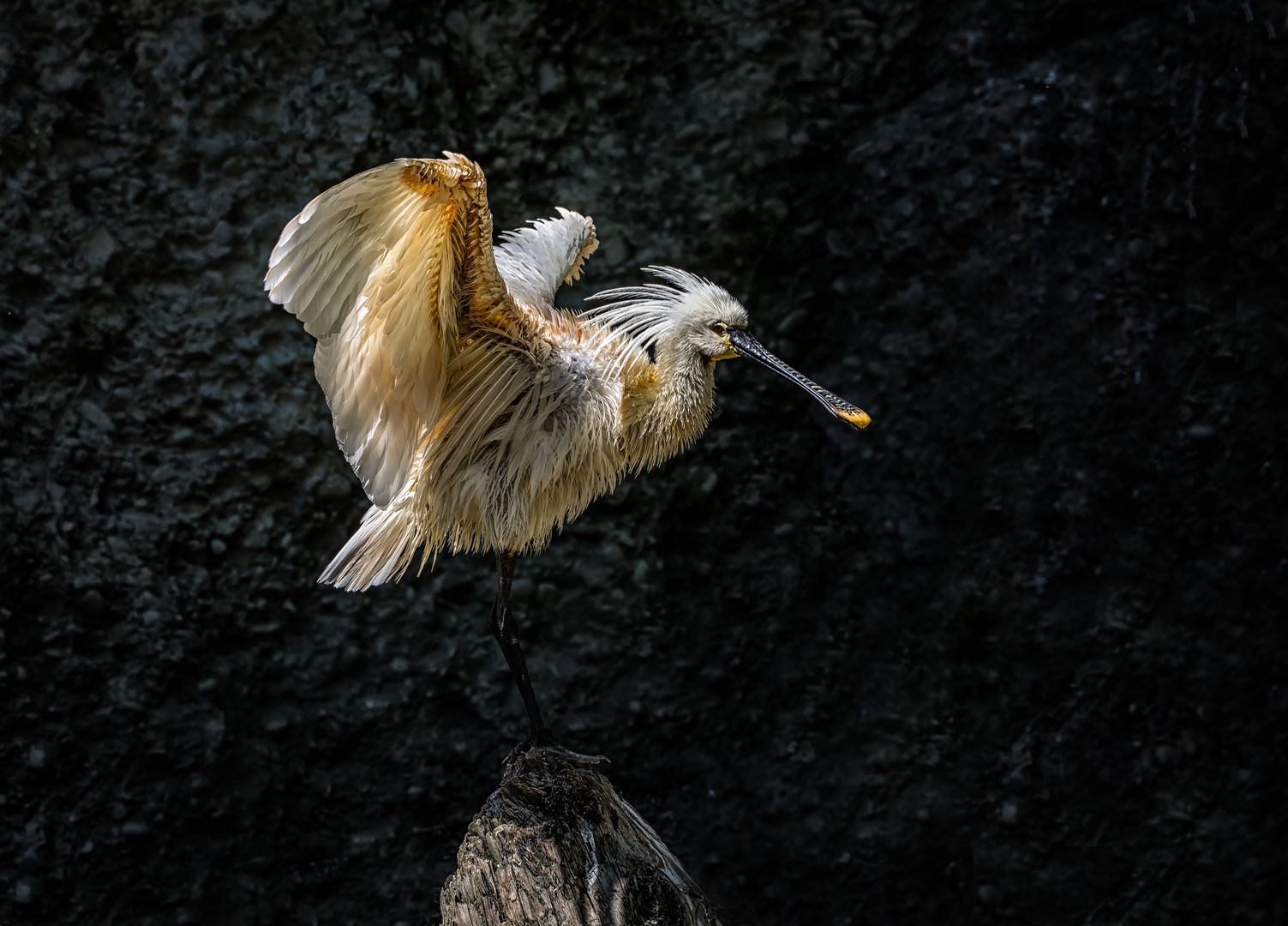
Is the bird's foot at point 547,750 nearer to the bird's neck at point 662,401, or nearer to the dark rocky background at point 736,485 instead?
the bird's neck at point 662,401

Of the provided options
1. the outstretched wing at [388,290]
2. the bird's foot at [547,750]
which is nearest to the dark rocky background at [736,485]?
the bird's foot at [547,750]

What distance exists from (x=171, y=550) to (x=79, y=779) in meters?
0.68

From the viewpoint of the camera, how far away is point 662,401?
264 centimetres

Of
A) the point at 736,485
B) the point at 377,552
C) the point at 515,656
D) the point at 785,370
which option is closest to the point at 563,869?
the point at 515,656

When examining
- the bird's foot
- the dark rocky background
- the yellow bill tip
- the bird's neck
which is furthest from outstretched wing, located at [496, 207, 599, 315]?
the bird's foot

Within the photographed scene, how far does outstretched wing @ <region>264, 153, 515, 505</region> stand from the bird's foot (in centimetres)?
70

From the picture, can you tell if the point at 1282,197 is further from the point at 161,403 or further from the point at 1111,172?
the point at 161,403

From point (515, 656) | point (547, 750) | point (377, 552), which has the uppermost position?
point (377, 552)

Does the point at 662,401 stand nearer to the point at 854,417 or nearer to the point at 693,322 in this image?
the point at 693,322

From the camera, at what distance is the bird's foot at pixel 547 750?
257cm

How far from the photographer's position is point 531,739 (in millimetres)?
2666

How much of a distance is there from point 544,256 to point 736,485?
42.4 inches

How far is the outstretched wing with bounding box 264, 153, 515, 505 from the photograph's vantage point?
2.02 m

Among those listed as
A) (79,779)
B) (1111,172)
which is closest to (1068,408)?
(1111,172)
